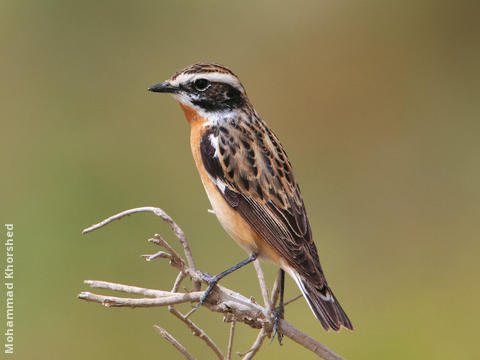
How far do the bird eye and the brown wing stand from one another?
0.22 m

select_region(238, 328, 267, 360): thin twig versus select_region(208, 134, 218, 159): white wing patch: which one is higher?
select_region(208, 134, 218, 159): white wing patch

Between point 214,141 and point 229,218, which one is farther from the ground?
point 214,141

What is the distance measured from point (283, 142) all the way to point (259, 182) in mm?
3777

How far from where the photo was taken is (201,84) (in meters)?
3.76

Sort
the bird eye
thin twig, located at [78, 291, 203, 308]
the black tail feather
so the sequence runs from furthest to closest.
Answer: the bird eye < the black tail feather < thin twig, located at [78, 291, 203, 308]

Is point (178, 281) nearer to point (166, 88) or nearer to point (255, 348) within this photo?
point (255, 348)

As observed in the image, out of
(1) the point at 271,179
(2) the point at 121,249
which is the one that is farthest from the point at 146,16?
(1) the point at 271,179

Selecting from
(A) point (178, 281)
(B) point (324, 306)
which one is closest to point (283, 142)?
(B) point (324, 306)

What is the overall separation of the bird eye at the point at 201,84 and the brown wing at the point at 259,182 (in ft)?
0.71

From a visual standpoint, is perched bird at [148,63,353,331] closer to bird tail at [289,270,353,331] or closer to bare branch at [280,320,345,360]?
bird tail at [289,270,353,331]

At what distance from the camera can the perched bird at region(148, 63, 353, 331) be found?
3602 millimetres

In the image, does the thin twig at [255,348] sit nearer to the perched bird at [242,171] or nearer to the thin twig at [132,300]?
the thin twig at [132,300]

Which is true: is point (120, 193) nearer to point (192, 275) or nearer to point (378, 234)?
point (378, 234)

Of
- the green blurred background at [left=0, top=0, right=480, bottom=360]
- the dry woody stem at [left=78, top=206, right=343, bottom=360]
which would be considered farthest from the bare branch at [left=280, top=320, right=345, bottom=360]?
the green blurred background at [left=0, top=0, right=480, bottom=360]
